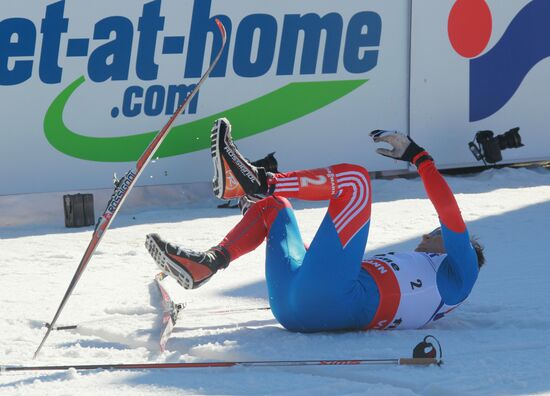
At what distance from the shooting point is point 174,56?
8594 mm

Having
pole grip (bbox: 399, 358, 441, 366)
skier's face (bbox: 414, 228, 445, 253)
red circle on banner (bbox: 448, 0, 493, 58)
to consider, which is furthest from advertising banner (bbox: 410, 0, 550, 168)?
pole grip (bbox: 399, 358, 441, 366)

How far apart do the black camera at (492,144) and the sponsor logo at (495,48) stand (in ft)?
0.84

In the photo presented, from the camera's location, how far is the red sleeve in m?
4.34

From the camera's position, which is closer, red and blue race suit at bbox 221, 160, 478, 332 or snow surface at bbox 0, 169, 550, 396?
snow surface at bbox 0, 169, 550, 396

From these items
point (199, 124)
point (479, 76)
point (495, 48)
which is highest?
point (495, 48)

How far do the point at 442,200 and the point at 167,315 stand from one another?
1420mm

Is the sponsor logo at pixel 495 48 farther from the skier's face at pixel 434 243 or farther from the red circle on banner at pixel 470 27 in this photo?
the skier's face at pixel 434 243

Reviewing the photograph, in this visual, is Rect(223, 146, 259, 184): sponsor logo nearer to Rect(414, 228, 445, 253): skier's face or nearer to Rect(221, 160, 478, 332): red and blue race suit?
Rect(221, 160, 478, 332): red and blue race suit

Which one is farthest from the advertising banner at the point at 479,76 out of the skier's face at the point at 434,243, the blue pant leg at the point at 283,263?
the blue pant leg at the point at 283,263

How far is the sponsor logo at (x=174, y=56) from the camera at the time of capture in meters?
8.23

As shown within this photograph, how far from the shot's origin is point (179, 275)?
4.41 metres

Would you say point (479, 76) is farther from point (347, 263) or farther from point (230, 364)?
point (230, 364)

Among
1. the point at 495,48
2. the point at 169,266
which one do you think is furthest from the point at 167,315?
the point at 495,48

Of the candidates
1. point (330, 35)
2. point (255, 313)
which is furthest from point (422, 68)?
point (255, 313)
